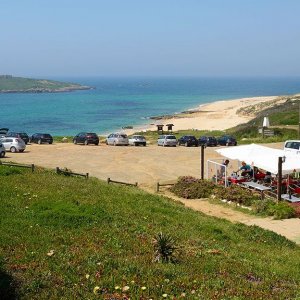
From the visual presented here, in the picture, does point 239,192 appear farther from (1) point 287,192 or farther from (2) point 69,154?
(2) point 69,154

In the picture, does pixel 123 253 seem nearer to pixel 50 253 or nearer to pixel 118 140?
pixel 50 253

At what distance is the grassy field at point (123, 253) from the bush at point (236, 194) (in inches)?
194

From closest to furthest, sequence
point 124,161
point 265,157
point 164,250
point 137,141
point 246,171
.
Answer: point 164,250 < point 265,157 < point 246,171 < point 124,161 < point 137,141

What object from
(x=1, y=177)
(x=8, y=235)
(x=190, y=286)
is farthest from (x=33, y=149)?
(x=190, y=286)

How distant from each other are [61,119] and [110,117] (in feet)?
33.4

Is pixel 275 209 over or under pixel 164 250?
under

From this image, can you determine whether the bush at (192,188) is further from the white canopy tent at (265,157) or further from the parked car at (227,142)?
the parked car at (227,142)

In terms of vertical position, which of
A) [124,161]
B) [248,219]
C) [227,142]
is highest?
[248,219]

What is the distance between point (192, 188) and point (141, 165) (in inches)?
389

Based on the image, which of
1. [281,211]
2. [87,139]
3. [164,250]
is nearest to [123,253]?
[164,250]

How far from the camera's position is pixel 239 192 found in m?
23.6

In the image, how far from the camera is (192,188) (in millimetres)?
24938

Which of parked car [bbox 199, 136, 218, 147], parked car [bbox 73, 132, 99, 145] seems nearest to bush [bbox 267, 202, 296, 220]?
parked car [bbox 199, 136, 218, 147]

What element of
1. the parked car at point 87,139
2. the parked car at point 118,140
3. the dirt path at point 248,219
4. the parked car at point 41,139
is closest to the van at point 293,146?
the dirt path at point 248,219
